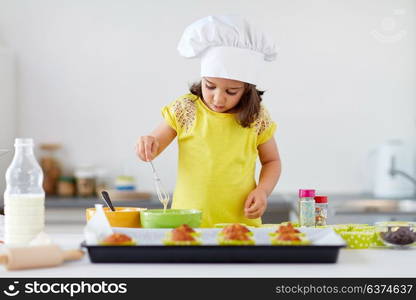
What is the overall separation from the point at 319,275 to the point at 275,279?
80 mm

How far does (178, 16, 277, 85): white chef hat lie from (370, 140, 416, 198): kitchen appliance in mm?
1738

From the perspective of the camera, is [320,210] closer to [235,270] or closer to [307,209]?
[307,209]

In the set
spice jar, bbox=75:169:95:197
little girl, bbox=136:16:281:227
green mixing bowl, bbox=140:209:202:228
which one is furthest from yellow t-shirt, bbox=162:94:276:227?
spice jar, bbox=75:169:95:197

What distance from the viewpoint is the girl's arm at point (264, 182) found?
6.22 ft

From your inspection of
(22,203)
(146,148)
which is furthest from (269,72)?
(22,203)

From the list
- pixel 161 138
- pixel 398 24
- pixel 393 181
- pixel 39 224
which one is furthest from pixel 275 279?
pixel 398 24

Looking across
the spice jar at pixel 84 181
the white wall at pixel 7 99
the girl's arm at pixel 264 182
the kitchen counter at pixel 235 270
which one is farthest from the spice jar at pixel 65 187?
the kitchen counter at pixel 235 270

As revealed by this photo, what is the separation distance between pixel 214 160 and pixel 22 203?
0.73m

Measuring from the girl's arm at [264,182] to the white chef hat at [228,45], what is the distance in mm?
271

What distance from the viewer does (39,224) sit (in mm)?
1445

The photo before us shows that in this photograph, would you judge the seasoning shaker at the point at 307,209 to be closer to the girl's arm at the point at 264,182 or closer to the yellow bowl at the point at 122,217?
the girl's arm at the point at 264,182

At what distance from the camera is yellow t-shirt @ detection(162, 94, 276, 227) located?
6.66 feet

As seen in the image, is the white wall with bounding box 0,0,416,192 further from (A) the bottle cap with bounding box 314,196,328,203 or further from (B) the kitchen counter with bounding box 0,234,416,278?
(B) the kitchen counter with bounding box 0,234,416,278

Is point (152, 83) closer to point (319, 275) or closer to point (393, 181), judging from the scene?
point (393, 181)
